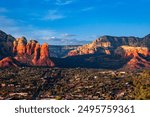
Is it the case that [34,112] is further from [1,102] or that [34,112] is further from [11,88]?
→ [11,88]

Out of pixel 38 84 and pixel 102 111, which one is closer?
pixel 102 111

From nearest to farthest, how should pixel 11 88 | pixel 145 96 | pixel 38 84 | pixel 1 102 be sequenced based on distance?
1. pixel 1 102
2. pixel 145 96
3. pixel 11 88
4. pixel 38 84

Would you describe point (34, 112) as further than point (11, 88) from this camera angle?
No

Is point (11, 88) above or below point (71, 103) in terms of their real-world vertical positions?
below

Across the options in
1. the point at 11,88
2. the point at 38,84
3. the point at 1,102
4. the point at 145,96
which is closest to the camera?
the point at 1,102

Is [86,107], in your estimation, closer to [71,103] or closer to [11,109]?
[71,103]

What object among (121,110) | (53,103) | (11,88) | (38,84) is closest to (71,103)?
(53,103)

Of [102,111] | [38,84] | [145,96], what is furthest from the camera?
[38,84]

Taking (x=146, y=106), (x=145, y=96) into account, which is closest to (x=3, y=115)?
(x=146, y=106)

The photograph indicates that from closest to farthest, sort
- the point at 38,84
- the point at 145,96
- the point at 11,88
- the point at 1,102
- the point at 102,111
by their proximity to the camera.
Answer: the point at 102,111, the point at 1,102, the point at 145,96, the point at 11,88, the point at 38,84
